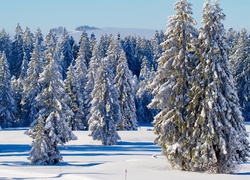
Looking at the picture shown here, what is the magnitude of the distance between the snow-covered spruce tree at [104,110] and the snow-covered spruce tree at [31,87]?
69.2ft

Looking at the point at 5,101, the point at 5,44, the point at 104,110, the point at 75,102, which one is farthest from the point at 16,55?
the point at 104,110

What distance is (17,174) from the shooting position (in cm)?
2855

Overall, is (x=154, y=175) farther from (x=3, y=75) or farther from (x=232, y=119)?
(x=3, y=75)

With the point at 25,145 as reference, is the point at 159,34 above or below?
above

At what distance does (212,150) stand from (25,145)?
31693mm

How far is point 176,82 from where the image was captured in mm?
32188

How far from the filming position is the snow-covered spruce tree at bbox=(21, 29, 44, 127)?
262 feet

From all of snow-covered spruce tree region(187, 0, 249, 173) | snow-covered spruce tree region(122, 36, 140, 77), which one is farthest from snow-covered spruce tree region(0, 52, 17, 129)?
snow-covered spruce tree region(122, 36, 140, 77)

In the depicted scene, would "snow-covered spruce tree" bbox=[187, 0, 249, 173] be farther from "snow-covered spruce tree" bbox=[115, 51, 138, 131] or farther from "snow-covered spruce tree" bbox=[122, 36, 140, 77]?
"snow-covered spruce tree" bbox=[122, 36, 140, 77]

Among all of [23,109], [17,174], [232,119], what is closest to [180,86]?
[232,119]

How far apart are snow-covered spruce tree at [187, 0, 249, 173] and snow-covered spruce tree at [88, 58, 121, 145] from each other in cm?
2788

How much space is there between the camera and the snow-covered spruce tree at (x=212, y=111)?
30250 millimetres

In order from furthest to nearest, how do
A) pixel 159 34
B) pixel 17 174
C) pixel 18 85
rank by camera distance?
pixel 159 34
pixel 18 85
pixel 17 174

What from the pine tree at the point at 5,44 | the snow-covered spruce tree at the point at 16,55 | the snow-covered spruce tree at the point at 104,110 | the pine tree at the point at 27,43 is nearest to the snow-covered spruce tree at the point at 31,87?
the snow-covered spruce tree at the point at 104,110
